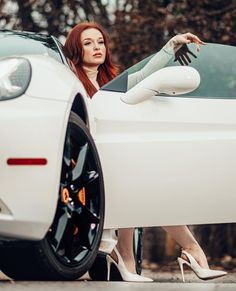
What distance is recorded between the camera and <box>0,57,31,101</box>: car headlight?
4.77 metres

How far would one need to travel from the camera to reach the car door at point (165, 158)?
17.8 ft

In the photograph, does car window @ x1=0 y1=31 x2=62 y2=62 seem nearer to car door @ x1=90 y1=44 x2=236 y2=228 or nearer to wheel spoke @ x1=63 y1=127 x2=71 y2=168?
car door @ x1=90 y1=44 x2=236 y2=228

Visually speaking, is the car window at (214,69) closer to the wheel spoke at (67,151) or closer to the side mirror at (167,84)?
the side mirror at (167,84)

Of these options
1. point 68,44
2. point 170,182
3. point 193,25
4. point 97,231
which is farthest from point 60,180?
point 193,25

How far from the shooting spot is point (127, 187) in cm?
545

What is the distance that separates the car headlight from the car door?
2.02 ft

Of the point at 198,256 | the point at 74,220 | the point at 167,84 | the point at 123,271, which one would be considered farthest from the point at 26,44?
the point at 198,256

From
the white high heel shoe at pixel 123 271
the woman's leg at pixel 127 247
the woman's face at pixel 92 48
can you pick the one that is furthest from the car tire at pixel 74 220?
the woman's face at pixel 92 48

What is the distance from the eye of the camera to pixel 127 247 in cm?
627

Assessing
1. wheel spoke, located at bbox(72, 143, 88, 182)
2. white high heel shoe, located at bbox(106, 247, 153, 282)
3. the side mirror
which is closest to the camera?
wheel spoke, located at bbox(72, 143, 88, 182)

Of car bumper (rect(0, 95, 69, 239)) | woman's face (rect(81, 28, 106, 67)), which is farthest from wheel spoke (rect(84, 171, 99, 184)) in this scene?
woman's face (rect(81, 28, 106, 67))

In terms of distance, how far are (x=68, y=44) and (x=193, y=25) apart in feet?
21.9

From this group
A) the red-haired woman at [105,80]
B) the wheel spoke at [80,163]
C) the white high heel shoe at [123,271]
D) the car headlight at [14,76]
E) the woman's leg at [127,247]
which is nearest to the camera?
the car headlight at [14,76]

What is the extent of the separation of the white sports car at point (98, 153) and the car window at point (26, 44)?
0.04 ft
